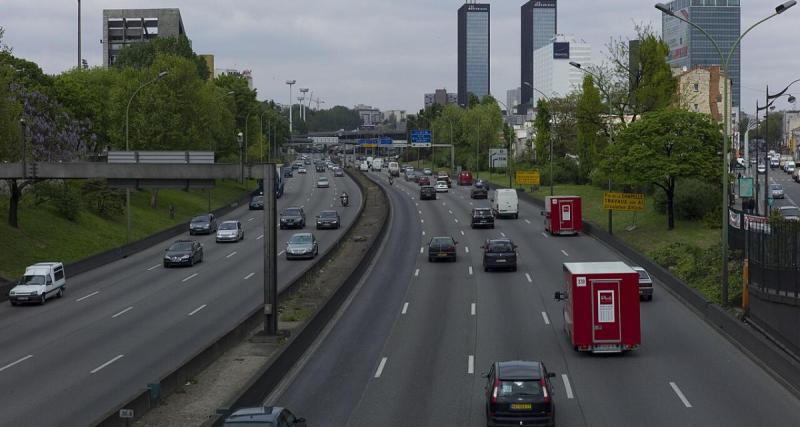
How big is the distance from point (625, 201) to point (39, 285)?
32.9 metres

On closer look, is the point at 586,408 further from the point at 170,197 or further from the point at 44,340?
the point at 170,197

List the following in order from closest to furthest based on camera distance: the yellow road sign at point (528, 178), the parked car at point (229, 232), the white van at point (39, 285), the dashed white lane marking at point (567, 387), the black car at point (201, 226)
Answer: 1. the dashed white lane marking at point (567, 387)
2. the white van at point (39, 285)
3. the parked car at point (229, 232)
4. the black car at point (201, 226)
5. the yellow road sign at point (528, 178)

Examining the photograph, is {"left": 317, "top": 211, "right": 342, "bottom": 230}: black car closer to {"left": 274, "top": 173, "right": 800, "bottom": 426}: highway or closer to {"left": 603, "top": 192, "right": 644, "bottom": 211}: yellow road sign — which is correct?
{"left": 603, "top": 192, "right": 644, "bottom": 211}: yellow road sign

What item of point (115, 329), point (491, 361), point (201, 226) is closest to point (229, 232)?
point (201, 226)

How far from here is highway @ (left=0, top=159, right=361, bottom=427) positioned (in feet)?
78.2

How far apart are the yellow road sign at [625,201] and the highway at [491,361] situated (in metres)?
11.8

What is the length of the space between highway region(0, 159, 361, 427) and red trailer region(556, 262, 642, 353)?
10745 mm

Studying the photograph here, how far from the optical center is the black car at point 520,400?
1936cm

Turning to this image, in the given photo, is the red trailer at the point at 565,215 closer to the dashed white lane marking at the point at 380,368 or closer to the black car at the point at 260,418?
the dashed white lane marking at the point at 380,368

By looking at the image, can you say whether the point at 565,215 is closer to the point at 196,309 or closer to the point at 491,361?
the point at 196,309

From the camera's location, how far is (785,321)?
1104 inches

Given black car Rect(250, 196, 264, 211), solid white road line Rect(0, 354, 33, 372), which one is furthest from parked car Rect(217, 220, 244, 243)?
solid white road line Rect(0, 354, 33, 372)

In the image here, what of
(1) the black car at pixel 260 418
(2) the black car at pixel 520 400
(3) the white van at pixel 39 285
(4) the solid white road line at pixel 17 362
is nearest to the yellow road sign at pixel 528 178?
(3) the white van at pixel 39 285

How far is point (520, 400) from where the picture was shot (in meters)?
19.4
